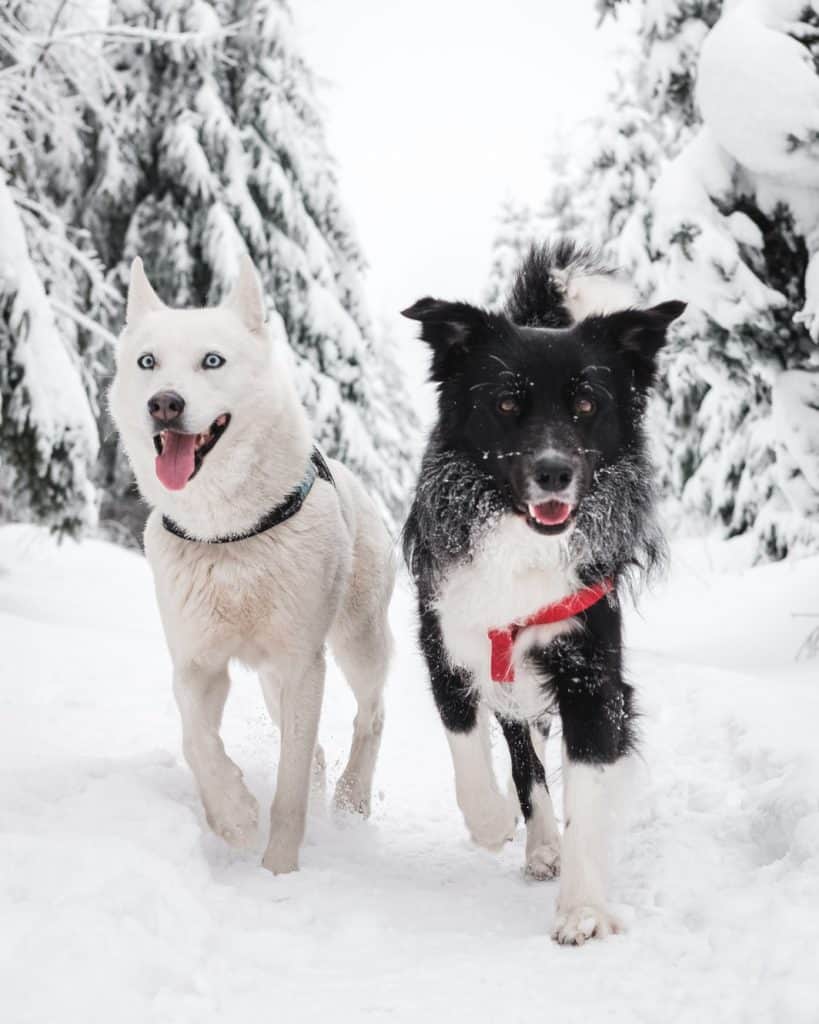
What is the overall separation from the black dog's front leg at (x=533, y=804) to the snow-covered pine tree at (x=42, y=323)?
14.2 feet

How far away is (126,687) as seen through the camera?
6.96 meters

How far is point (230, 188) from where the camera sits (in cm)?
1488

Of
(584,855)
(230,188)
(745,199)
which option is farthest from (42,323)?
(230,188)

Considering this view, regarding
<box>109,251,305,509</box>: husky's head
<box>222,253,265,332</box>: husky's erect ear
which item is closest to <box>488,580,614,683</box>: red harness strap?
<box>109,251,305,509</box>: husky's head

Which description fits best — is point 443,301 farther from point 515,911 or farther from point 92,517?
point 92,517

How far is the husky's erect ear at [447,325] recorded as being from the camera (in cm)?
358

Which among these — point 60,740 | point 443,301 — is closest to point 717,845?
point 443,301

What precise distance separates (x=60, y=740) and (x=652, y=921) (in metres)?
3.58

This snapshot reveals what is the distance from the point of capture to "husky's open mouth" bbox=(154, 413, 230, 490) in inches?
143

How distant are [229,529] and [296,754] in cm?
93

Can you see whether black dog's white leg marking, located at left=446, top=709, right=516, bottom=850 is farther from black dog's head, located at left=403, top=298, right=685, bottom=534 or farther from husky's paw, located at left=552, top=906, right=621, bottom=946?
black dog's head, located at left=403, top=298, right=685, bottom=534

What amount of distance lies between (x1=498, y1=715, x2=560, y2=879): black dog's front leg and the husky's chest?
367 millimetres

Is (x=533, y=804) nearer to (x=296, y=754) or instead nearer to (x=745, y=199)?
(x=296, y=754)


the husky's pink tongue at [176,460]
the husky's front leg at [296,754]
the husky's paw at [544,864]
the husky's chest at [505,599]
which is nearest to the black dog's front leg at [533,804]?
the husky's paw at [544,864]
